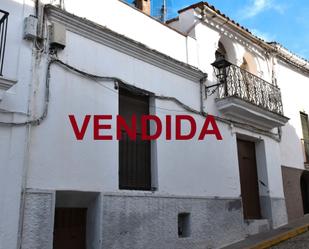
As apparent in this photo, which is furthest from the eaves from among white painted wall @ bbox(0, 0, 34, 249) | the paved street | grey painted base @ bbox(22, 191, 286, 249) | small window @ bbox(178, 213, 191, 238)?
the paved street

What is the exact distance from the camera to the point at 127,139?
7621mm

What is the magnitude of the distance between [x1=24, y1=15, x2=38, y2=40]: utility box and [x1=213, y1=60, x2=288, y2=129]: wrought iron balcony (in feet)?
14.6

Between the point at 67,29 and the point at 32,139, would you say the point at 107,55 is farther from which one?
the point at 32,139

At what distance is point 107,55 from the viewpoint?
737 centimetres

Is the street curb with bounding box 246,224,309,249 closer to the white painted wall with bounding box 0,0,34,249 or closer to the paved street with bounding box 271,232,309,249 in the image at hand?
the paved street with bounding box 271,232,309,249

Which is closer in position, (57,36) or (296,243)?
(57,36)

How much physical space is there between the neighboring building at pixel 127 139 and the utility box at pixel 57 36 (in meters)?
0.02

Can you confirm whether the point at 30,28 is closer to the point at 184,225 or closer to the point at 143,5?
the point at 143,5

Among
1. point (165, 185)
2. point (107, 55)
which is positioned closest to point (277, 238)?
point (165, 185)

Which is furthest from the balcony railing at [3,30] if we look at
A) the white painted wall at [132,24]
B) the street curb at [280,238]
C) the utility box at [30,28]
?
the street curb at [280,238]

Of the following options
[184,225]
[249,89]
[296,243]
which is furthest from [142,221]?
[249,89]

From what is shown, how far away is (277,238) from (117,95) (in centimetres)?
477

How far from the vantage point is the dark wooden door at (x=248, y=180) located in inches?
401

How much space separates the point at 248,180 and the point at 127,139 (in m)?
4.21
